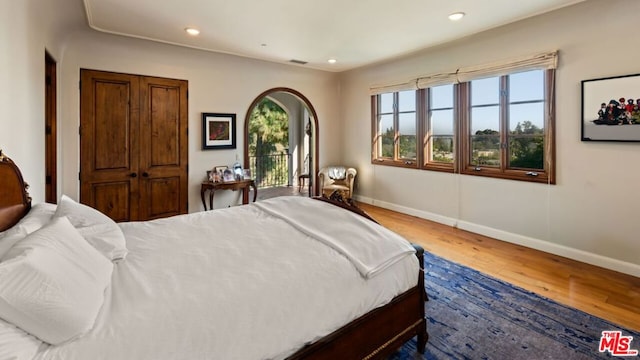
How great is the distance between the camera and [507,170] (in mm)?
4270

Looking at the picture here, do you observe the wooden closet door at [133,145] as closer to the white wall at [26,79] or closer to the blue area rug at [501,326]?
the white wall at [26,79]

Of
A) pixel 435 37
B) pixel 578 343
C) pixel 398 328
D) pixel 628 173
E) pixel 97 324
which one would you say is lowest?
pixel 578 343

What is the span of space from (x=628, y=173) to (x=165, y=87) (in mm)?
5591

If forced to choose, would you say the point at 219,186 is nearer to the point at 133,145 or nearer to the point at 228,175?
the point at 228,175

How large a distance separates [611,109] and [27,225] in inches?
184

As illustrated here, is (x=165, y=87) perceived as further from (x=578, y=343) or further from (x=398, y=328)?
(x=578, y=343)

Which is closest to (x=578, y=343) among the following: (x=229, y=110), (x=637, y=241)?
(x=637, y=241)

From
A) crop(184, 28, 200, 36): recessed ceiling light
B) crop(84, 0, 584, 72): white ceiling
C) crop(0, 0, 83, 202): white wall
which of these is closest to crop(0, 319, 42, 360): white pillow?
crop(0, 0, 83, 202): white wall

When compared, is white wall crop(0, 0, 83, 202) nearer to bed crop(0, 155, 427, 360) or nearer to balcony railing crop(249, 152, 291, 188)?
bed crop(0, 155, 427, 360)

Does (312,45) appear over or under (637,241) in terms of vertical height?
over

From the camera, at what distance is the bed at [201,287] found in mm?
1068

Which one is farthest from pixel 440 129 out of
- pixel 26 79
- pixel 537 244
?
pixel 26 79

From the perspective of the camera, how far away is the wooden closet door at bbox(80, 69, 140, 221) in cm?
428

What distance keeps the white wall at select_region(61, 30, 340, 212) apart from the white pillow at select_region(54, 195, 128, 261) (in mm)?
2727
